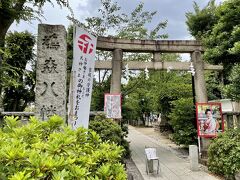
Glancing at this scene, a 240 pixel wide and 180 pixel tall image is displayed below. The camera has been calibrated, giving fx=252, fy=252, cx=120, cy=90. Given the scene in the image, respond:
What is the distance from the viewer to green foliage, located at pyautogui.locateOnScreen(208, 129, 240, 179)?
6520 millimetres

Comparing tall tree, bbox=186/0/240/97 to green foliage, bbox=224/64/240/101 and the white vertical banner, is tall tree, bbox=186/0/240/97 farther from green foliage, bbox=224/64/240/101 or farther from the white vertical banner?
the white vertical banner

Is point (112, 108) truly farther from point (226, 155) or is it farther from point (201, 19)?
point (201, 19)

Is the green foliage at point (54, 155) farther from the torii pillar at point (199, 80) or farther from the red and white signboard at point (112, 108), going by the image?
the torii pillar at point (199, 80)

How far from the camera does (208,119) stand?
952 centimetres

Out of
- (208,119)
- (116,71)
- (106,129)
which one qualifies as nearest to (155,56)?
(116,71)

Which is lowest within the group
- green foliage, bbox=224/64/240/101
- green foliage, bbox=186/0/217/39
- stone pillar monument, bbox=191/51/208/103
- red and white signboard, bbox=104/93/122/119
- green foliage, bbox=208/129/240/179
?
green foliage, bbox=208/129/240/179

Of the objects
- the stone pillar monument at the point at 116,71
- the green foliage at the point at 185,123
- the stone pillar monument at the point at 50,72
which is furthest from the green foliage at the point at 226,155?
the stone pillar monument at the point at 50,72

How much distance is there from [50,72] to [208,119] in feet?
22.3

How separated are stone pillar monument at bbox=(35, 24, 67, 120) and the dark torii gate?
5.17 metres

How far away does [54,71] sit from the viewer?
4.80 m

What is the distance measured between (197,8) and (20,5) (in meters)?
16.2

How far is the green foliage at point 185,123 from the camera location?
1195cm

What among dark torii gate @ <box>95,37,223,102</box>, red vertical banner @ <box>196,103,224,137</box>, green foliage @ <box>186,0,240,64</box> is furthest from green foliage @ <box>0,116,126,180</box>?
red vertical banner @ <box>196,103,224,137</box>

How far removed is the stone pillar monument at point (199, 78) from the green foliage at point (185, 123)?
1.67 m
